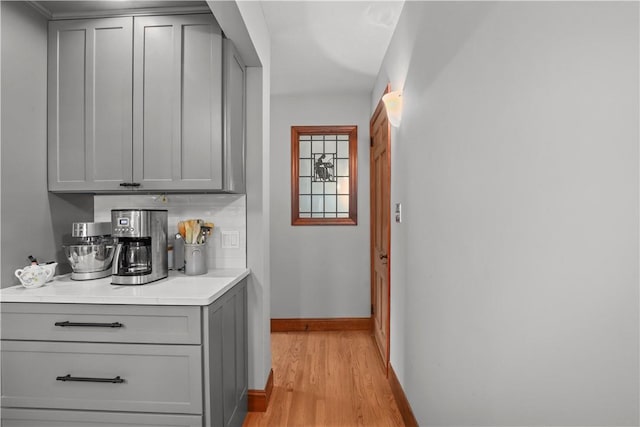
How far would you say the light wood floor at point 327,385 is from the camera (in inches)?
87.8

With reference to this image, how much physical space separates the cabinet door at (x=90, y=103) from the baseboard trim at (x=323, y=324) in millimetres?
2378

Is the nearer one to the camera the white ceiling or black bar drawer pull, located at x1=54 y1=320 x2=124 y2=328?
black bar drawer pull, located at x1=54 y1=320 x2=124 y2=328

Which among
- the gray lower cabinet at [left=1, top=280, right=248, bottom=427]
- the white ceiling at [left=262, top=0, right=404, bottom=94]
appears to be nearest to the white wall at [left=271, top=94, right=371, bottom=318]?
the white ceiling at [left=262, top=0, right=404, bottom=94]

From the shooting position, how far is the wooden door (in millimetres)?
2768

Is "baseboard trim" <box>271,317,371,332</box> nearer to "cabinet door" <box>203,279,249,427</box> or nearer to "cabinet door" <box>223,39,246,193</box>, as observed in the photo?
"cabinet door" <box>203,279,249,427</box>

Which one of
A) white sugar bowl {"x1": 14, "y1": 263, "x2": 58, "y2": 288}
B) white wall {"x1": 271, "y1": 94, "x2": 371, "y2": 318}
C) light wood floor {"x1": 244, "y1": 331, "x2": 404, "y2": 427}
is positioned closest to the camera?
white sugar bowl {"x1": 14, "y1": 263, "x2": 58, "y2": 288}

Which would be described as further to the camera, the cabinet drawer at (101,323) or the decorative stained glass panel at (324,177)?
the decorative stained glass panel at (324,177)

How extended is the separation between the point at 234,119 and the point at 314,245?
6.64ft

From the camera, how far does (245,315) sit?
225 cm

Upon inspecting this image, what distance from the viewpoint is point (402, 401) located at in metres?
2.23

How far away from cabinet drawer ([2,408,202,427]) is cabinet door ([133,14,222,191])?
114cm

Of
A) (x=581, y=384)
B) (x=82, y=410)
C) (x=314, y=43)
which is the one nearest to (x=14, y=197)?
(x=82, y=410)

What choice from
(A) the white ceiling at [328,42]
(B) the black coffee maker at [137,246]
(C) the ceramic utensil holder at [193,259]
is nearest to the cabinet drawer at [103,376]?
(B) the black coffee maker at [137,246]

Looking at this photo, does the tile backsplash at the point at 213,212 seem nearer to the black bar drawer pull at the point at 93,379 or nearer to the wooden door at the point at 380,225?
the black bar drawer pull at the point at 93,379
